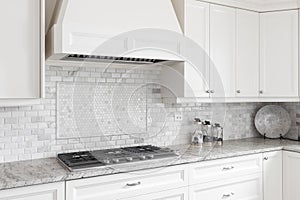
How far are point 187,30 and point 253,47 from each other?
89 cm

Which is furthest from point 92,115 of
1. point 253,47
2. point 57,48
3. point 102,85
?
point 253,47

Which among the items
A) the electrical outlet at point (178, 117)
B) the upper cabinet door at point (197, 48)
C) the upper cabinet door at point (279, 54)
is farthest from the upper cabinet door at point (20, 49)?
the upper cabinet door at point (279, 54)

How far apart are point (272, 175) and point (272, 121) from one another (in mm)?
804

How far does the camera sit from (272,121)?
3811 millimetres

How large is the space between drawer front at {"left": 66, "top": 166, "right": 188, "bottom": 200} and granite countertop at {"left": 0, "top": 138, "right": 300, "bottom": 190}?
42 millimetres

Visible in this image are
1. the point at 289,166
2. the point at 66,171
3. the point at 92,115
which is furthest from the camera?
the point at 289,166

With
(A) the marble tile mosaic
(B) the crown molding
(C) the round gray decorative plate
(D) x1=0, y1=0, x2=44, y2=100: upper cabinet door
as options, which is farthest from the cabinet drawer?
(B) the crown molding

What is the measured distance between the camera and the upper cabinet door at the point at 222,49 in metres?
3.15

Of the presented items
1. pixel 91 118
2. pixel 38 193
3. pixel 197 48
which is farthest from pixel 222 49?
pixel 38 193

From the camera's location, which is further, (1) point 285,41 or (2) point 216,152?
(1) point 285,41

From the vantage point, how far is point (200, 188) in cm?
273

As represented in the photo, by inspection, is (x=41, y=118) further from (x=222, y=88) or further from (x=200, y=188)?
(x=222, y=88)

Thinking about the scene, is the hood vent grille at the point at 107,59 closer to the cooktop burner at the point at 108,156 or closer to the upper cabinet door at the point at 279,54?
the cooktop burner at the point at 108,156

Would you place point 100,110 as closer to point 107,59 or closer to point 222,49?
point 107,59
